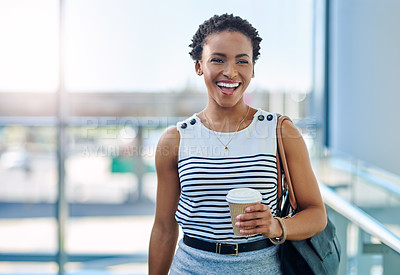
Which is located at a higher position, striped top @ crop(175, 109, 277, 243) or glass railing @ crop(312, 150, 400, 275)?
striped top @ crop(175, 109, 277, 243)

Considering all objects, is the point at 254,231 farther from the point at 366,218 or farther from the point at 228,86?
the point at 366,218

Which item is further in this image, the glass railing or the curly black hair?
the glass railing

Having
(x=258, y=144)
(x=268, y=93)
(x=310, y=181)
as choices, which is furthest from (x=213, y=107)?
(x=268, y=93)

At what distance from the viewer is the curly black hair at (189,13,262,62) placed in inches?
40.4

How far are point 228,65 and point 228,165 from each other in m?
0.23

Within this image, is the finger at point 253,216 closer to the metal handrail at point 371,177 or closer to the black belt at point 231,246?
the black belt at point 231,246

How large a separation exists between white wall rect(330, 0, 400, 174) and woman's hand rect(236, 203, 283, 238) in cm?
168

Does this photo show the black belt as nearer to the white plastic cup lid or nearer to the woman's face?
the white plastic cup lid

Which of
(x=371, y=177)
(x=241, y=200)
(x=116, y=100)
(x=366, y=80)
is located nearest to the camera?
(x=241, y=200)

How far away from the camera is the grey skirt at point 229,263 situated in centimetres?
98

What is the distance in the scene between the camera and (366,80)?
2.80 meters

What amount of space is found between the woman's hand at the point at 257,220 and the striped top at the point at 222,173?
0.11 metres

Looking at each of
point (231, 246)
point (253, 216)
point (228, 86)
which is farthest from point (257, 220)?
point (228, 86)

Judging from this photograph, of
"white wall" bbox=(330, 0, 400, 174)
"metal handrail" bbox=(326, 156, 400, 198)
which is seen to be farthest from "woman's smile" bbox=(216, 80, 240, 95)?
"white wall" bbox=(330, 0, 400, 174)
